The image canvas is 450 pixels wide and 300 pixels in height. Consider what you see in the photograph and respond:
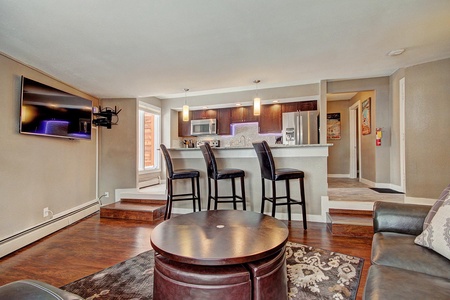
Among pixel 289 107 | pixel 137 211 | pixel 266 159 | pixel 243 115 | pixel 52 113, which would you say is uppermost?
pixel 289 107

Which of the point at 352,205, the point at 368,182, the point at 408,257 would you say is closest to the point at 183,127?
the point at 352,205

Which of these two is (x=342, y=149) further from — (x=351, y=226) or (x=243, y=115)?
(x=351, y=226)

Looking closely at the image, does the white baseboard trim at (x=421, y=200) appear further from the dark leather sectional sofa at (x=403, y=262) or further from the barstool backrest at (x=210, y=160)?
the barstool backrest at (x=210, y=160)

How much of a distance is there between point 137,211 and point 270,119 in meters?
3.57

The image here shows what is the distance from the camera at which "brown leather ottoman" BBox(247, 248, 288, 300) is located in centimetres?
119

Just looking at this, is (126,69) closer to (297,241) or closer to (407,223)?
(297,241)

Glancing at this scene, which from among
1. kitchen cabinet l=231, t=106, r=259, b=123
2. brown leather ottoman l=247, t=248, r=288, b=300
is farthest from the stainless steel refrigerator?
brown leather ottoman l=247, t=248, r=288, b=300

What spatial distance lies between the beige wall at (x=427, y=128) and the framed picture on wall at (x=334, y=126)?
9.73ft

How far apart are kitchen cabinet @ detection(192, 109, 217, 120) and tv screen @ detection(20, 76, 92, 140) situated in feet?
8.92

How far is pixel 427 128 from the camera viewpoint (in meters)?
3.38

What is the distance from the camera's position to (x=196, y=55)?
270 cm

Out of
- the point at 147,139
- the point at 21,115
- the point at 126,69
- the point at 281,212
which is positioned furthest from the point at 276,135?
the point at 21,115

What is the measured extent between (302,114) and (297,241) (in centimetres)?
321

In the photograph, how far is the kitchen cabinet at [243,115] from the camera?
566 cm
